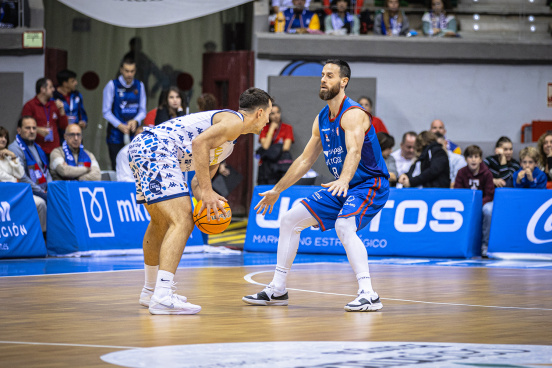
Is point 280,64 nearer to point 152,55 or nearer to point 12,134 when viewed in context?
point 152,55

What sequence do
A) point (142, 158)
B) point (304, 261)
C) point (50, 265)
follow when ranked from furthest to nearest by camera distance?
point (304, 261)
point (50, 265)
point (142, 158)

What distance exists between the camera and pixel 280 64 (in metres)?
18.1

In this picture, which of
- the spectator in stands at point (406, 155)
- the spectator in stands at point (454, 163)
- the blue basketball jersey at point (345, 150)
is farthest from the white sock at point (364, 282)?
the spectator in stands at point (454, 163)

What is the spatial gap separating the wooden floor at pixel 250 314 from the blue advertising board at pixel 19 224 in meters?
2.27

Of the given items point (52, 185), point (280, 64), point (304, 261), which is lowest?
point (304, 261)

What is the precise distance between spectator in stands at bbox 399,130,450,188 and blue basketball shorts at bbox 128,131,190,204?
290 inches

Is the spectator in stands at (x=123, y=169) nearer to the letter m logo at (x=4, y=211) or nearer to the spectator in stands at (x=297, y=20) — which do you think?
the letter m logo at (x=4, y=211)

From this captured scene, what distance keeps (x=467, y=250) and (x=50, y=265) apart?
6026 millimetres

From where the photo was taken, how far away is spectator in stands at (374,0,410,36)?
1814cm

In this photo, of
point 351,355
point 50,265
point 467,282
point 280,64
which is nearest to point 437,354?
point 351,355

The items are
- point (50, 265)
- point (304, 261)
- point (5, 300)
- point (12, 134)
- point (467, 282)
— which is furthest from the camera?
point (12, 134)

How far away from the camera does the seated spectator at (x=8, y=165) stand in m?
11.9

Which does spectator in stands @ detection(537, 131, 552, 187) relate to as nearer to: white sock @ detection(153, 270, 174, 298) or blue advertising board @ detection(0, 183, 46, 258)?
blue advertising board @ detection(0, 183, 46, 258)

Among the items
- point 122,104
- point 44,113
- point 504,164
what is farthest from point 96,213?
point 504,164
